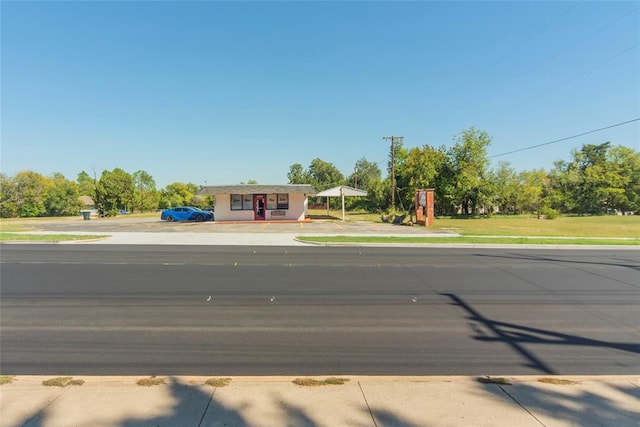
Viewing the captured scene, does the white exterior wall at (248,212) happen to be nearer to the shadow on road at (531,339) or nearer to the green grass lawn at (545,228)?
the green grass lawn at (545,228)

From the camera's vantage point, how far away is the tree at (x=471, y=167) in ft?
157

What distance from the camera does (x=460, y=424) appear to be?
119 inches

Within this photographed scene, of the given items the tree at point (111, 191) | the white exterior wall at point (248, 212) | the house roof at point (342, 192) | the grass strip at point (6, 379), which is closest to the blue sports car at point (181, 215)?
the white exterior wall at point (248, 212)

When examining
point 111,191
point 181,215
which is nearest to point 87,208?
point 111,191

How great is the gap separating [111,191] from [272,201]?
27298 millimetres

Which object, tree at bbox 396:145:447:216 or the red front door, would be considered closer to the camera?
the red front door

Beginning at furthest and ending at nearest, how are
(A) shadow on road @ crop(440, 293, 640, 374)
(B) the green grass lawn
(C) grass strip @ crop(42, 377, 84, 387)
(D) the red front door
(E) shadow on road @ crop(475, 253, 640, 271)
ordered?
1. (D) the red front door
2. (B) the green grass lawn
3. (E) shadow on road @ crop(475, 253, 640, 271)
4. (A) shadow on road @ crop(440, 293, 640, 374)
5. (C) grass strip @ crop(42, 377, 84, 387)

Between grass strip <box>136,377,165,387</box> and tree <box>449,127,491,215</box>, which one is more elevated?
tree <box>449,127,491,215</box>

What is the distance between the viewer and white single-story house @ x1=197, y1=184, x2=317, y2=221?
34.1 m

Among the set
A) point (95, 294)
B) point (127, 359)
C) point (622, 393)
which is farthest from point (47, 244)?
point (622, 393)

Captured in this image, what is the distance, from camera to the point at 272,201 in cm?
3484

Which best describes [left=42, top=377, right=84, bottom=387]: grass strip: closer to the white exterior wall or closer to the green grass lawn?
the green grass lawn

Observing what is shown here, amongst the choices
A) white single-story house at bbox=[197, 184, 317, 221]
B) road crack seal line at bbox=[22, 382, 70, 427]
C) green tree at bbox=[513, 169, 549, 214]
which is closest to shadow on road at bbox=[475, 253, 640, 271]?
road crack seal line at bbox=[22, 382, 70, 427]

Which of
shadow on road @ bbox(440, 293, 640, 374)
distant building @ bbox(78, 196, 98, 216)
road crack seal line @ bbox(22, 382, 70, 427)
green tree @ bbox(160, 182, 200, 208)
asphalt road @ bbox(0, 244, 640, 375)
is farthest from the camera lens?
green tree @ bbox(160, 182, 200, 208)
